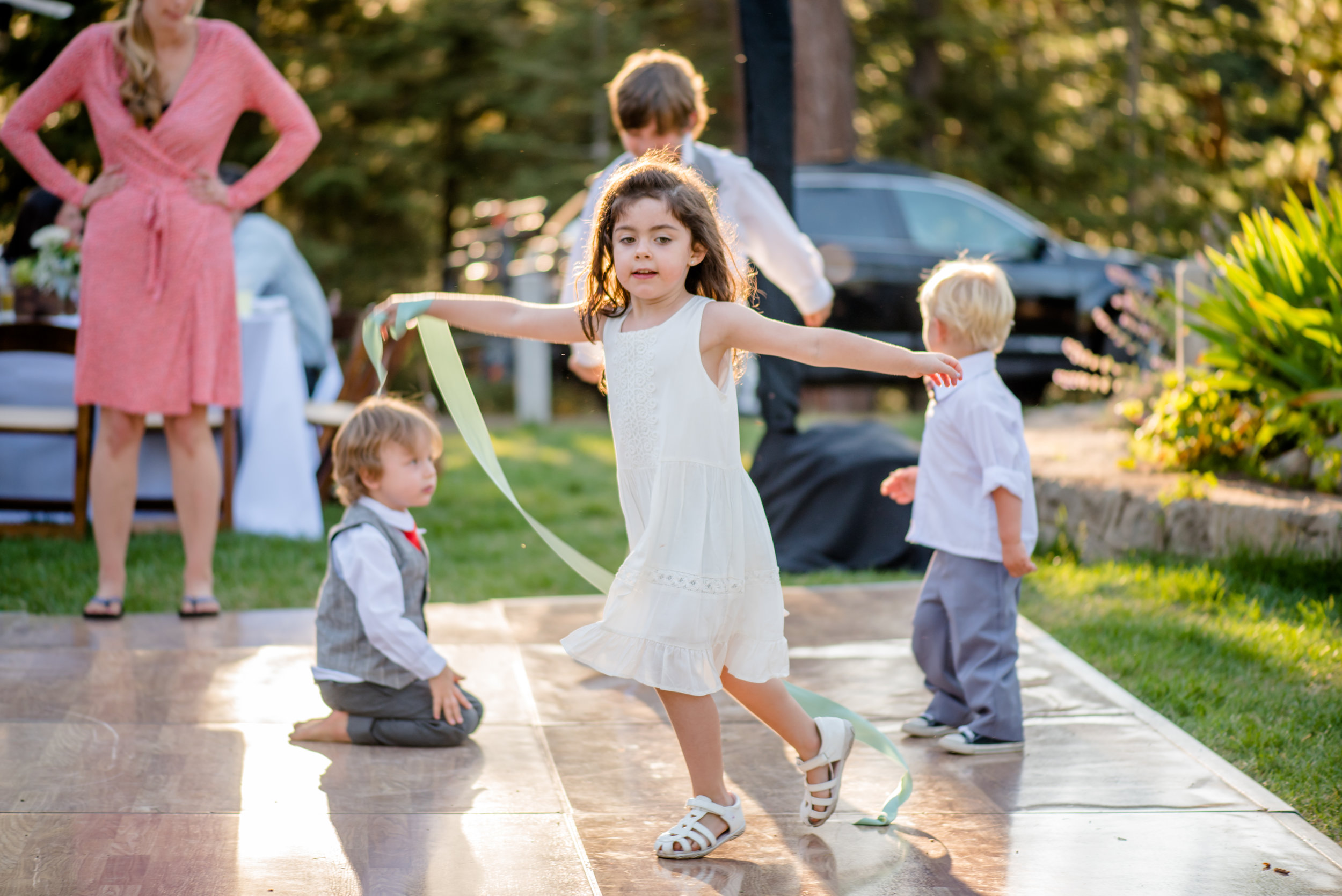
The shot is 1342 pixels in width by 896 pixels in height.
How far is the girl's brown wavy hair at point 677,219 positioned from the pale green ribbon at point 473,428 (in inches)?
15.1

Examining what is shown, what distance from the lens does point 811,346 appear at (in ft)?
8.77

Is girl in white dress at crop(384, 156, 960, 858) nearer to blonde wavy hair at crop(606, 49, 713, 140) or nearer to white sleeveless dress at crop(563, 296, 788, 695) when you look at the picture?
white sleeveless dress at crop(563, 296, 788, 695)

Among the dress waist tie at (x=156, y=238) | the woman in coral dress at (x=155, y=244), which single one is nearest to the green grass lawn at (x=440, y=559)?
the woman in coral dress at (x=155, y=244)

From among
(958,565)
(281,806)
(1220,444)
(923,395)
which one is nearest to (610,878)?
(281,806)

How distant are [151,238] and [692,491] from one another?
2644 mm

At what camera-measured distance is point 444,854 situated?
2.68 metres

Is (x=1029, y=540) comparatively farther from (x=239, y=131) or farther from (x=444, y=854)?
(x=239, y=131)

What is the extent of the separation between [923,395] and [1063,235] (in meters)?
6.97

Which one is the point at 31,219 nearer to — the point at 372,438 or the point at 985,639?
the point at 372,438

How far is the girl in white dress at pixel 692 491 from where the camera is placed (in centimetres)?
267

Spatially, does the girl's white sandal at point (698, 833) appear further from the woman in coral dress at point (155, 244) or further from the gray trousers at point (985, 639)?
the woman in coral dress at point (155, 244)

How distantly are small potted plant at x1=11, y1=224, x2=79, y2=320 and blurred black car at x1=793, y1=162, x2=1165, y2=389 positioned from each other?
251 inches

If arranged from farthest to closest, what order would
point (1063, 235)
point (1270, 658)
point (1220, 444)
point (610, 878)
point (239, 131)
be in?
point (1063, 235) < point (239, 131) < point (1220, 444) < point (1270, 658) < point (610, 878)

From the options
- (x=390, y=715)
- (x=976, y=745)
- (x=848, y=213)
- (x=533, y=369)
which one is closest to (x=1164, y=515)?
(x=976, y=745)
